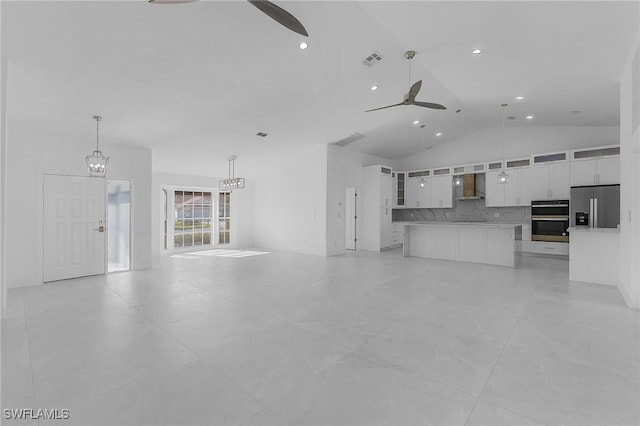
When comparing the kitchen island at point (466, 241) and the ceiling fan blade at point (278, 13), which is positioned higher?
the ceiling fan blade at point (278, 13)

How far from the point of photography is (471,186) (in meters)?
8.66

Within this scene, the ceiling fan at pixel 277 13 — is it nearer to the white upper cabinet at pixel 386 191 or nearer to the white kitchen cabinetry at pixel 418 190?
the white upper cabinet at pixel 386 191

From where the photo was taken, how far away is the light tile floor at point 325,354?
5.89ft

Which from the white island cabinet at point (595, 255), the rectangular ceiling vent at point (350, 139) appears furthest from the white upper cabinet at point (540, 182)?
the rectangular ceiling vent at point (350, 139)

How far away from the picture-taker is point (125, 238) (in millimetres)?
6027

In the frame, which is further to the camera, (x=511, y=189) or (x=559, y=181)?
(x=511, y=189)

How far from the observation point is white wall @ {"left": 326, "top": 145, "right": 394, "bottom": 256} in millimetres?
7738

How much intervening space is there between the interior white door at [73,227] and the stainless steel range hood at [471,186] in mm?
8979

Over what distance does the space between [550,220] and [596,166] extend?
4.78ft

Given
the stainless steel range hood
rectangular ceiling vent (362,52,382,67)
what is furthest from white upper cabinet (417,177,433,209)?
rectangular ceiling vent (362,52,382,67)

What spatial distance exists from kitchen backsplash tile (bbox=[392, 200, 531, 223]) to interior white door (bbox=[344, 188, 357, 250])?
1.72 metres

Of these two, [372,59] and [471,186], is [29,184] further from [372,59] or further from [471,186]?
[471,186]

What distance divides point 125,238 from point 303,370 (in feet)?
17.9

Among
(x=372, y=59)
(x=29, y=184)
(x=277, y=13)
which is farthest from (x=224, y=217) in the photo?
(x=277, y=13)
